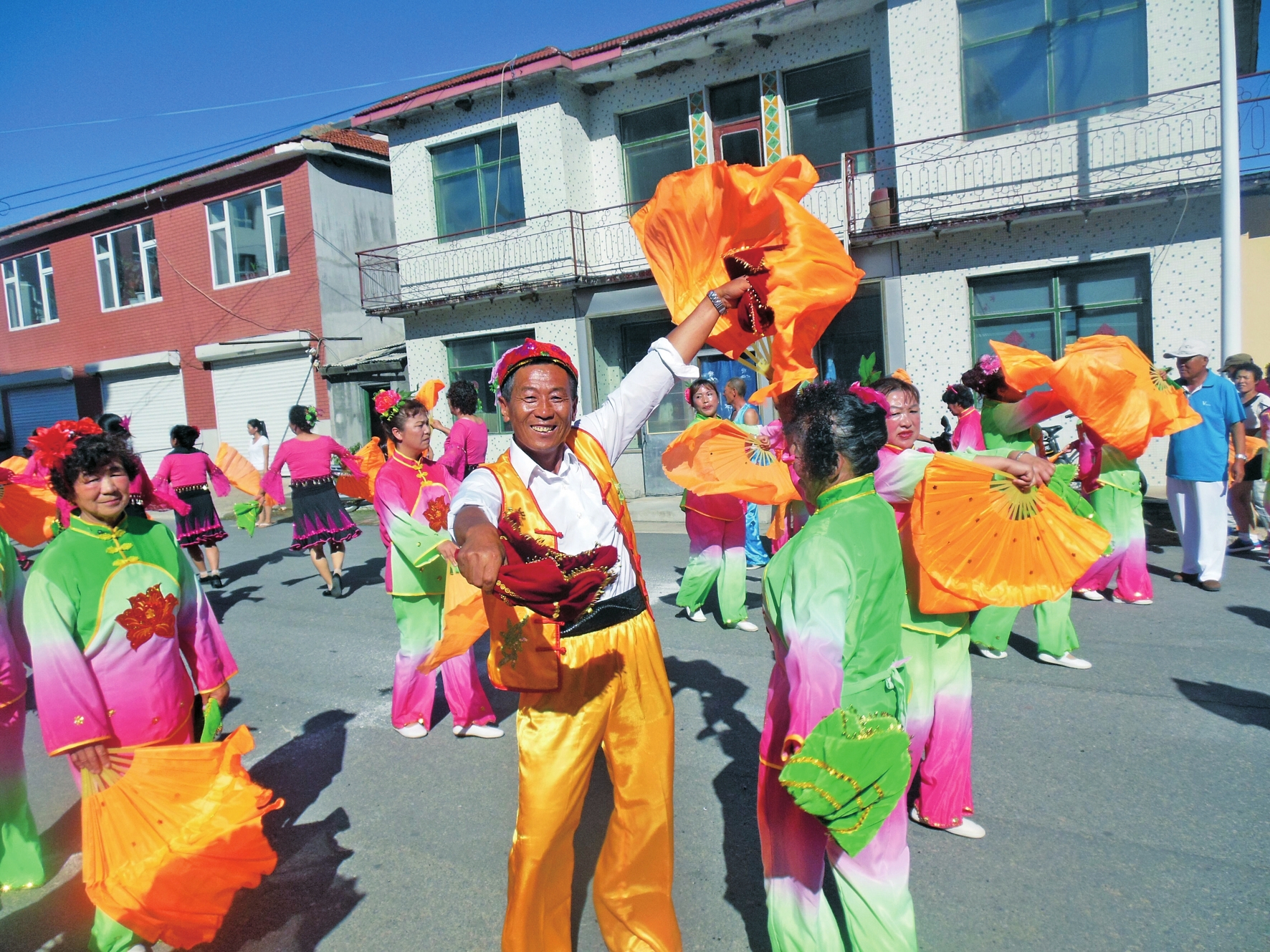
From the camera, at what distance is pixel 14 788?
359 cm

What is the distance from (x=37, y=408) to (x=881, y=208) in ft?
86.5

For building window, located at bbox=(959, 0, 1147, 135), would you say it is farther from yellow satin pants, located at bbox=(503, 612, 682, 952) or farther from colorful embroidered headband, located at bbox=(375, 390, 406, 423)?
yellow satin pants, located at bbox=(503, 612, 682, 952)

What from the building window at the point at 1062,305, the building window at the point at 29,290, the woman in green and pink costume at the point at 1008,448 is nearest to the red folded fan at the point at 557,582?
the woman in green and pink costume at the point at 1008,448

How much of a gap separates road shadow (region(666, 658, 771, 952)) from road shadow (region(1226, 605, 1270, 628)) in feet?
13.0

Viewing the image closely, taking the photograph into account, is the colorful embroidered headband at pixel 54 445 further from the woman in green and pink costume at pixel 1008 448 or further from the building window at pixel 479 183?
the building window at pixel 479 183

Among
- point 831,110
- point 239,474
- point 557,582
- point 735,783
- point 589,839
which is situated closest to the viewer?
point 557,582

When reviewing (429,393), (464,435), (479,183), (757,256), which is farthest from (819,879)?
(479,183)

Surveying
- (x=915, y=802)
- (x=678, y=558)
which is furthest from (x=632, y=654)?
(x=678, y=558)

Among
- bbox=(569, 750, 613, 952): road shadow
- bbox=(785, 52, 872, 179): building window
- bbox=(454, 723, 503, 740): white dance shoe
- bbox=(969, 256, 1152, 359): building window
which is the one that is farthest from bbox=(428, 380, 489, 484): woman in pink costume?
bbox=(785, 52, 872, 179): building window

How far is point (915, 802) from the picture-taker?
12.1ft

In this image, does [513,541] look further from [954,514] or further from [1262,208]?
[1262,208]

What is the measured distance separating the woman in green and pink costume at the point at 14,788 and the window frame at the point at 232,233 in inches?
711

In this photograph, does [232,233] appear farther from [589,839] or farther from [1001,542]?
[1001,542]

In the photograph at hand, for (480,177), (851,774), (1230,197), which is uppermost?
(480,177)
